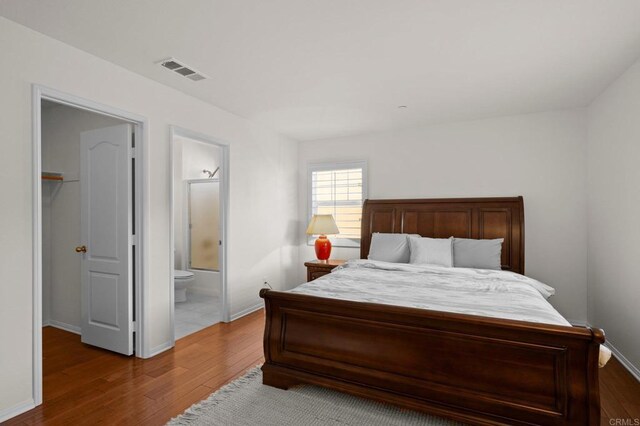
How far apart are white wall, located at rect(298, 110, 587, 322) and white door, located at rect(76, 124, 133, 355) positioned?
3.24 metres

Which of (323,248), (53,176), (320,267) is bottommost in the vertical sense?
(320,267)

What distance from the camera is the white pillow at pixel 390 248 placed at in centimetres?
404

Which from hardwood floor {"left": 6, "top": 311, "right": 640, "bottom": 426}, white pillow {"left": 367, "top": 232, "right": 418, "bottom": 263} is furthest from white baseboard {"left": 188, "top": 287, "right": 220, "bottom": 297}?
white pillow {"left": 367, "top": 232, "right": 418, "bottom": 263}

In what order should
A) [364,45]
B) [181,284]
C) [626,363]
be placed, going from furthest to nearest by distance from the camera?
[181,284] → [626,363] → [364,45]

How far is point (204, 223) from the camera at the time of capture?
556 centimetres

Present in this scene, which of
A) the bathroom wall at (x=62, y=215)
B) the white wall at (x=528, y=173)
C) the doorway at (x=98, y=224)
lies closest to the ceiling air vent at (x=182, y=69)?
the doorway at (x=98, y=224)

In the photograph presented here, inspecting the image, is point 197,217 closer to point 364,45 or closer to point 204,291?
point 204,291

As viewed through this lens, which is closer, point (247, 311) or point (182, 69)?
point (182, 69)

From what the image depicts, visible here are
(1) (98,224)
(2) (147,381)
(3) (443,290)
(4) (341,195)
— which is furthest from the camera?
(4) (341,195)

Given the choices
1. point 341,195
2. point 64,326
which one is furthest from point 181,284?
point 341,195

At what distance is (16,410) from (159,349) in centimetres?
108

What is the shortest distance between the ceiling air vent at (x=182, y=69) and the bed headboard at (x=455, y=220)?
8.98 ft

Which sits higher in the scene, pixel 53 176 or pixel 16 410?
pixel 53 176

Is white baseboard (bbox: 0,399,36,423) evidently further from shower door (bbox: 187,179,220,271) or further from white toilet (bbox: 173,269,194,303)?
shower door (bbox: 187,179,220,271)
